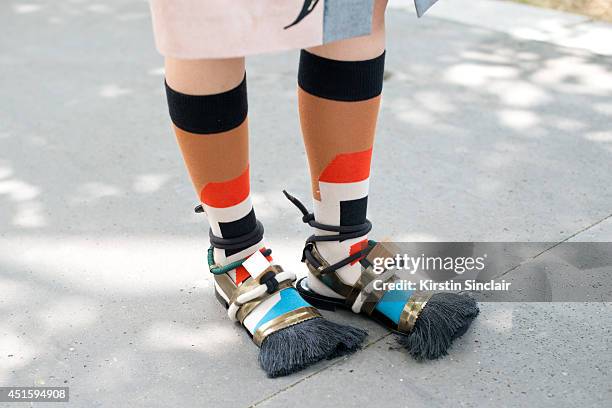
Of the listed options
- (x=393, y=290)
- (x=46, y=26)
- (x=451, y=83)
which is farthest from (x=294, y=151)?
(x=46, y=26)

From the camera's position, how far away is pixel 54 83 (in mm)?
2990

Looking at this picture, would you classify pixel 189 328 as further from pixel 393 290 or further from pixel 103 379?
pixel 393 290

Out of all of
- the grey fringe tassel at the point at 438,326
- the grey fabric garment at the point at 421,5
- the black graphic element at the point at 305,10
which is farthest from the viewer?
the grey fringe tassel at the point at 438,326

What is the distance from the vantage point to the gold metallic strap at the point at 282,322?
1562mm

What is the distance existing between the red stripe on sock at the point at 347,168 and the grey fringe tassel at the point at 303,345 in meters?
0.27

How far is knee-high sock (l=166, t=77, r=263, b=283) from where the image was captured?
4.77 ft

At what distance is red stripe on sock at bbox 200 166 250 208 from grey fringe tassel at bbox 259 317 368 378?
26 centimetres

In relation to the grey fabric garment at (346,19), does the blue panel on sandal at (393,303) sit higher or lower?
lower

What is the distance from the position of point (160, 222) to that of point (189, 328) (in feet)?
1.55

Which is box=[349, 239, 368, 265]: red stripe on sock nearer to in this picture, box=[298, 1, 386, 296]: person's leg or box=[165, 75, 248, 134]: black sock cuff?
box=[298, 1, 386, 296]: person's leg

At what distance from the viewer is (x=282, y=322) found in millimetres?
1565

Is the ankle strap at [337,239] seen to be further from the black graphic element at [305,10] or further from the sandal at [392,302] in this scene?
the black graphic element at [305,10]

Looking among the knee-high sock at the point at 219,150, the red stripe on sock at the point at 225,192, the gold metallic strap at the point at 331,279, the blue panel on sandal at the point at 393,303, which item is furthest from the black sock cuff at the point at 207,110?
the blue panel on sandal at the point at 393,303

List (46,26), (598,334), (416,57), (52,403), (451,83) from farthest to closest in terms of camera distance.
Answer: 1. (46,26)
2. (416,57)
3. (451,83)
4. (598,334)
5. (52,403)
